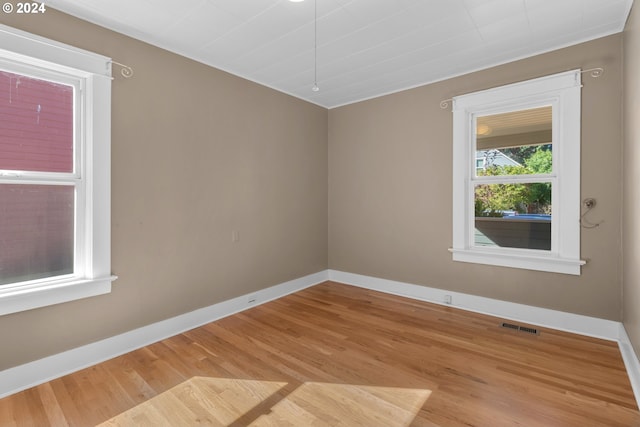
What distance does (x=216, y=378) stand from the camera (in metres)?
2.24

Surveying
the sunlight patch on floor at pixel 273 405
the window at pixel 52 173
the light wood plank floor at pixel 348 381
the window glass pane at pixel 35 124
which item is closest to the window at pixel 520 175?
the light wood plank floor at pixel 348 381

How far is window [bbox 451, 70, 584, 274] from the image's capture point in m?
2.92

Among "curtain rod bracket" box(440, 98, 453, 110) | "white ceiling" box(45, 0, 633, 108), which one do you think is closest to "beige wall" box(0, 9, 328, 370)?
"white ceiling" box(45, 0, 633, 108)

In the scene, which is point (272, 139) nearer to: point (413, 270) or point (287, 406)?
point (413, 270)

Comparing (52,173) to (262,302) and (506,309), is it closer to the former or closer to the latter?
(262,302)

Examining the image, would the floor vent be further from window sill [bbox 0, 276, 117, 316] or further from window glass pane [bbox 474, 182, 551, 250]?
window sill [bbox 0, 276, 117, 316]

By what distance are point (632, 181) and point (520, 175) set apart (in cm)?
101

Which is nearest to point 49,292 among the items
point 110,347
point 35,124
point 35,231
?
point 35,231

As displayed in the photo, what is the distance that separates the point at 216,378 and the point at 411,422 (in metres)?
1.36

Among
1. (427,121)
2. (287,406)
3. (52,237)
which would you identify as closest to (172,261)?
(52,237)

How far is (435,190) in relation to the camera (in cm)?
378

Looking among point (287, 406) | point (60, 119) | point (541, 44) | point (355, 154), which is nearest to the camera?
point (287, 406)

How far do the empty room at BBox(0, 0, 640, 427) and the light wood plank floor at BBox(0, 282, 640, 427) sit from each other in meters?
0.02

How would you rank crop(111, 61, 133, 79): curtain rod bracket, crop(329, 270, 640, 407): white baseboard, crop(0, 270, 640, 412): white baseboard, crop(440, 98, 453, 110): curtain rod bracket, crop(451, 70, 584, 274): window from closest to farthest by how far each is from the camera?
1. crop(0, 270, 640, 412): white baseboard
2. crop(329, 270, 640, 407): white baseboard
3. crop(111, 61, 133, 79): curtain rod bracket
4. crop(451, 70, 584, 274): window
5. crop(440, 98, 453, 110): curtain rod bracket
